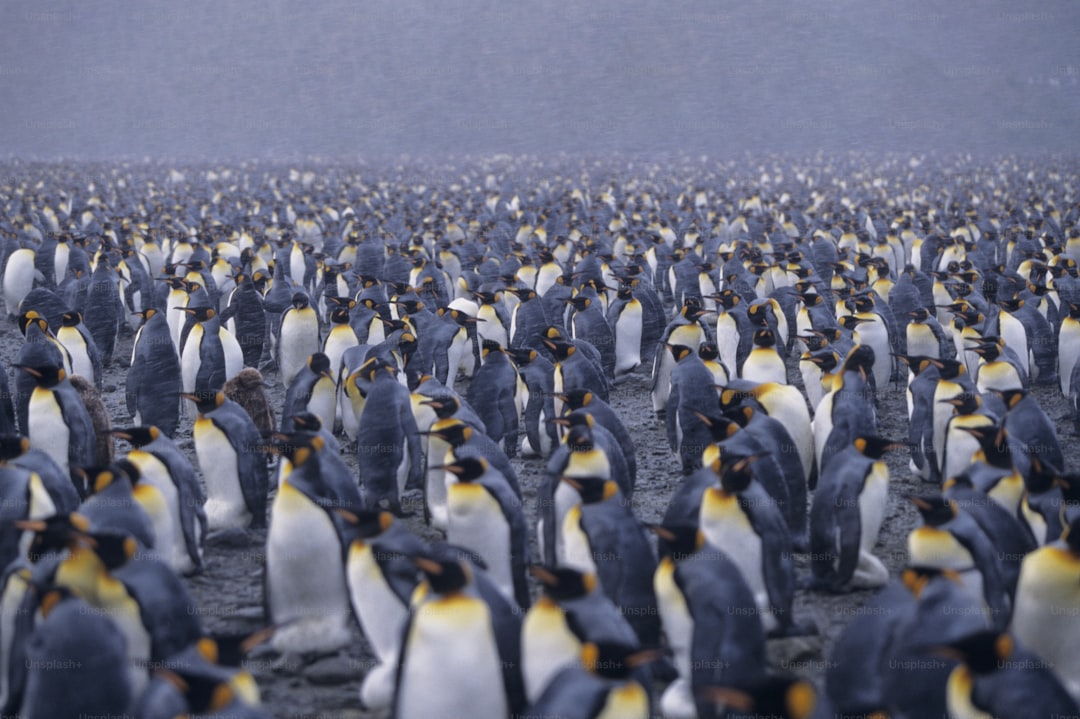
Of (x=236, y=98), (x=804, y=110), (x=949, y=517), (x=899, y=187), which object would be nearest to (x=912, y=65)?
(x=804, y=110)

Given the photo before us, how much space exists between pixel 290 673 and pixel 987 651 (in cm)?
218

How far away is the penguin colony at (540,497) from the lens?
260cm

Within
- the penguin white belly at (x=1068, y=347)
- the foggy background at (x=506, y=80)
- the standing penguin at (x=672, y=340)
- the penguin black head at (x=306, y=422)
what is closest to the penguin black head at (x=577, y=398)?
the penguin black head at (x=306, y=422)

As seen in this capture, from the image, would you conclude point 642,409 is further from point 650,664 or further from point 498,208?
point 498,208

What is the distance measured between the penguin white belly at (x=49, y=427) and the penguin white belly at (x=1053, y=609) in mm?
3998

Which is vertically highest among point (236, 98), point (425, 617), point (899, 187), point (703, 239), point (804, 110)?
point (236, 98)

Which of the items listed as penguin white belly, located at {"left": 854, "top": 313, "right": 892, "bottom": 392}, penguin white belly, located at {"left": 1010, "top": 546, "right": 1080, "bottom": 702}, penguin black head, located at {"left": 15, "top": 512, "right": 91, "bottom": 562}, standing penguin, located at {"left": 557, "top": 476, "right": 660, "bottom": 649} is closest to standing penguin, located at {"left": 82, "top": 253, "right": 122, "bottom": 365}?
penguin black head, located at {"left": 15, "top": 512, "right": 91, "bottom": 562}

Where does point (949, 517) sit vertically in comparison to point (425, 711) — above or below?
above

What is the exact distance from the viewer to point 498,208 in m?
18.6

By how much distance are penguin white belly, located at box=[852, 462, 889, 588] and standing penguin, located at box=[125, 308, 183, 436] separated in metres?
3.96

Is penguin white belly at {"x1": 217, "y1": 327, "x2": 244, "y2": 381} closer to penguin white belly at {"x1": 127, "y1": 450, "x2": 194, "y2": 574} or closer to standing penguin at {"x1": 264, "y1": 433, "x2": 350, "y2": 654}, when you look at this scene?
penguin white belly at {"x1": 127, "y1": 450, "x2": 194, "y2": 574}

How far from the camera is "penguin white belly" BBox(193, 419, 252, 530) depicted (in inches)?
176

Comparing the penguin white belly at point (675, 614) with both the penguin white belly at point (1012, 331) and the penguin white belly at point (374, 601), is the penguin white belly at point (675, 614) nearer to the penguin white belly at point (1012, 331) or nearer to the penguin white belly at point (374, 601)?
the penguin white belly at point (374, 601)

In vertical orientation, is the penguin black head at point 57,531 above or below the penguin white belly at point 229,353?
below
